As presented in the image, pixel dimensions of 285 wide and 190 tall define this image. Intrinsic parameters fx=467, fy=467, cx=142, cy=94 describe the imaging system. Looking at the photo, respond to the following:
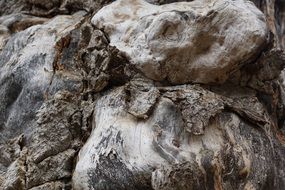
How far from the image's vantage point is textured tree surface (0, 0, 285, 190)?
1.85 metres

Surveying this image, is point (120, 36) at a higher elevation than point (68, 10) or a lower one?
higher

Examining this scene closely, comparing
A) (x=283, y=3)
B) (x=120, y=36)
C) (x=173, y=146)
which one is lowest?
(x=283, y=3)

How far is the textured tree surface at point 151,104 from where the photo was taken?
1.85 meters

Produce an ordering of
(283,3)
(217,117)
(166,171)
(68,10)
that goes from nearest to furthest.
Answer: (166,171), (217,117), (68,10), (283,3)

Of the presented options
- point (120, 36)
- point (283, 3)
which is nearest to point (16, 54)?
point (120, 36)

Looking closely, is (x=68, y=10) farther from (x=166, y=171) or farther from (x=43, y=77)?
(x=166, y=171)

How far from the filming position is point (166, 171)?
175 cm

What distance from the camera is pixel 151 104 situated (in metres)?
1.94

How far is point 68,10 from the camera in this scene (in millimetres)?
2957

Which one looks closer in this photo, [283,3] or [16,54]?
[16,54]

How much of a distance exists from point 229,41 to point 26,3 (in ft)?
5.36

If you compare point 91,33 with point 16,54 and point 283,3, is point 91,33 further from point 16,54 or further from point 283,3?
point 283,3

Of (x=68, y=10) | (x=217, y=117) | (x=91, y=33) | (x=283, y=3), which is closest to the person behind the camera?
(x=217, y=117)

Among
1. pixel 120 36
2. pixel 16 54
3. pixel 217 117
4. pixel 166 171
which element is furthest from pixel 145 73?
pixel 16 54
